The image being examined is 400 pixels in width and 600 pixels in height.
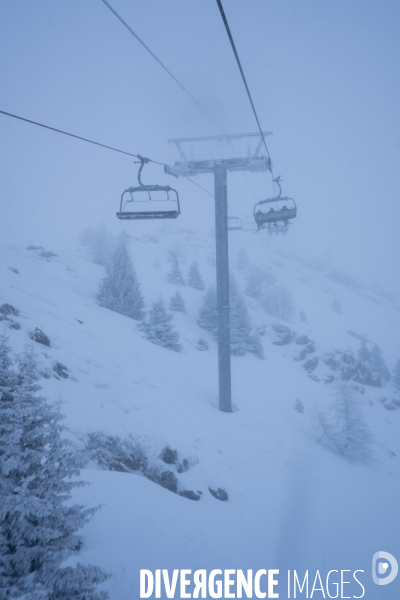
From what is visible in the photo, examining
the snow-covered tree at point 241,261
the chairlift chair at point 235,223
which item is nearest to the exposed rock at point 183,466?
the chairlift chair at point 235,223

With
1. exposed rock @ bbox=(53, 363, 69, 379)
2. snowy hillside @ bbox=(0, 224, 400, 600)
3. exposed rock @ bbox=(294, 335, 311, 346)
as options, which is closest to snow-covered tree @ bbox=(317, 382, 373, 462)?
snowy hillside @ bbox=(0, 224, 400, 600)

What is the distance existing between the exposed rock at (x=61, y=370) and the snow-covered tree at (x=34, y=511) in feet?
18.8

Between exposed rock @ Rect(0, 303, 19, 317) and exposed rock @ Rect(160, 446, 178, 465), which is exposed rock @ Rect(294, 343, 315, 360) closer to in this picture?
exposed rock @ Rect(160, 446, 178, 465)

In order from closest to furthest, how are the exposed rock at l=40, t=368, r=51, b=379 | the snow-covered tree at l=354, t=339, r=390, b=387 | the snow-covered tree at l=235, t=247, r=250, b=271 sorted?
the exposed rock at l=40, t=368, r=51, b=379, the snow-covered tree at l=354, t=339, r=390, b=387, the snow-covered tree at l=235, t=247, r=250, b=271

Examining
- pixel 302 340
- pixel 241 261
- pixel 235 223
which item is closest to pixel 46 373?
pixel 235 223

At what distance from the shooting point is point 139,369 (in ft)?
44.5

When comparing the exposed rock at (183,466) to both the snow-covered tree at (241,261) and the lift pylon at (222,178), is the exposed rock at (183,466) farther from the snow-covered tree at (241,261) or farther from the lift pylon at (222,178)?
the snow-covered tree at (241,261)

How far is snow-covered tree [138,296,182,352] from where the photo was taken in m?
20.5

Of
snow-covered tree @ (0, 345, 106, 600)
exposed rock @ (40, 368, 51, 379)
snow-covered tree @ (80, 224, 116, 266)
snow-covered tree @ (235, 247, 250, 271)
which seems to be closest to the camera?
snow-covered tree @ (0, 345, 106, 600)

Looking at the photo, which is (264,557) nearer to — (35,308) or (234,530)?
(234,530)

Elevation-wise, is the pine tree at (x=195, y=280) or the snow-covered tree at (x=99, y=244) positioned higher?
the snow-covered tree at (x=99, y=244)

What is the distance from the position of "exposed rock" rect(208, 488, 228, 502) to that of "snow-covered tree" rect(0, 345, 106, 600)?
4710 millimetres

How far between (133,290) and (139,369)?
13.3 meters

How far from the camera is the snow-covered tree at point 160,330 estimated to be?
20453 millimetres
